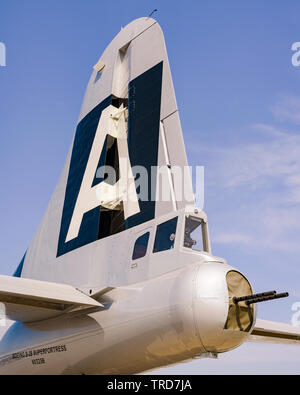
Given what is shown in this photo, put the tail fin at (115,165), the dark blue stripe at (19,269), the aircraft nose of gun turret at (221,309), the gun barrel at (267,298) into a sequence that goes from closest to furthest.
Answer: the gun barrel at (267,298), the aircraft nose of gun turret at (221,309), the tail fin at (115,165), the dark blue stripe at (19,269)

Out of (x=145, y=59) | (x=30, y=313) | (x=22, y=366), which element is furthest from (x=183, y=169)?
(x=22, y=366)

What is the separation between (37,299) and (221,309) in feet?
10.4

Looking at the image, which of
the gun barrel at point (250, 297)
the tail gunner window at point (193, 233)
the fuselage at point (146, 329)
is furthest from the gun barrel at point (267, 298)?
the tail gunner window at point (193, 233)

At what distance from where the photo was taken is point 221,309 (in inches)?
294

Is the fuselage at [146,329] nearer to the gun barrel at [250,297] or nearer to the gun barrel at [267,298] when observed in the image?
the gun barrel at [250,297]

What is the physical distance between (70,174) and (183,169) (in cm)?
364

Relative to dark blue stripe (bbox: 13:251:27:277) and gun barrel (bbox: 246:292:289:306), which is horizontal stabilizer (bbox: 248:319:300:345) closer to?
gun barrel (bbox: 246:292:289:306)

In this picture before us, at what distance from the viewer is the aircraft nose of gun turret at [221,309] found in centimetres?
744

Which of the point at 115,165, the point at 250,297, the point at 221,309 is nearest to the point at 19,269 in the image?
the point at 115,165

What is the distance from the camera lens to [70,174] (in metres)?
12.5

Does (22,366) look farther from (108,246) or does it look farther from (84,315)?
(108,246)

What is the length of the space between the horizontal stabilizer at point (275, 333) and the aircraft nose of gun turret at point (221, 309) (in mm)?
3695

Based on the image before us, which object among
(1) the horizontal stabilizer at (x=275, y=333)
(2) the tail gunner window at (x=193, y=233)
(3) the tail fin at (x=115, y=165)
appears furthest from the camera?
(1) the horizontal stabilizer at (x=275, y=333)

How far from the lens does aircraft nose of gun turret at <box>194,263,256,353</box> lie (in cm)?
744
